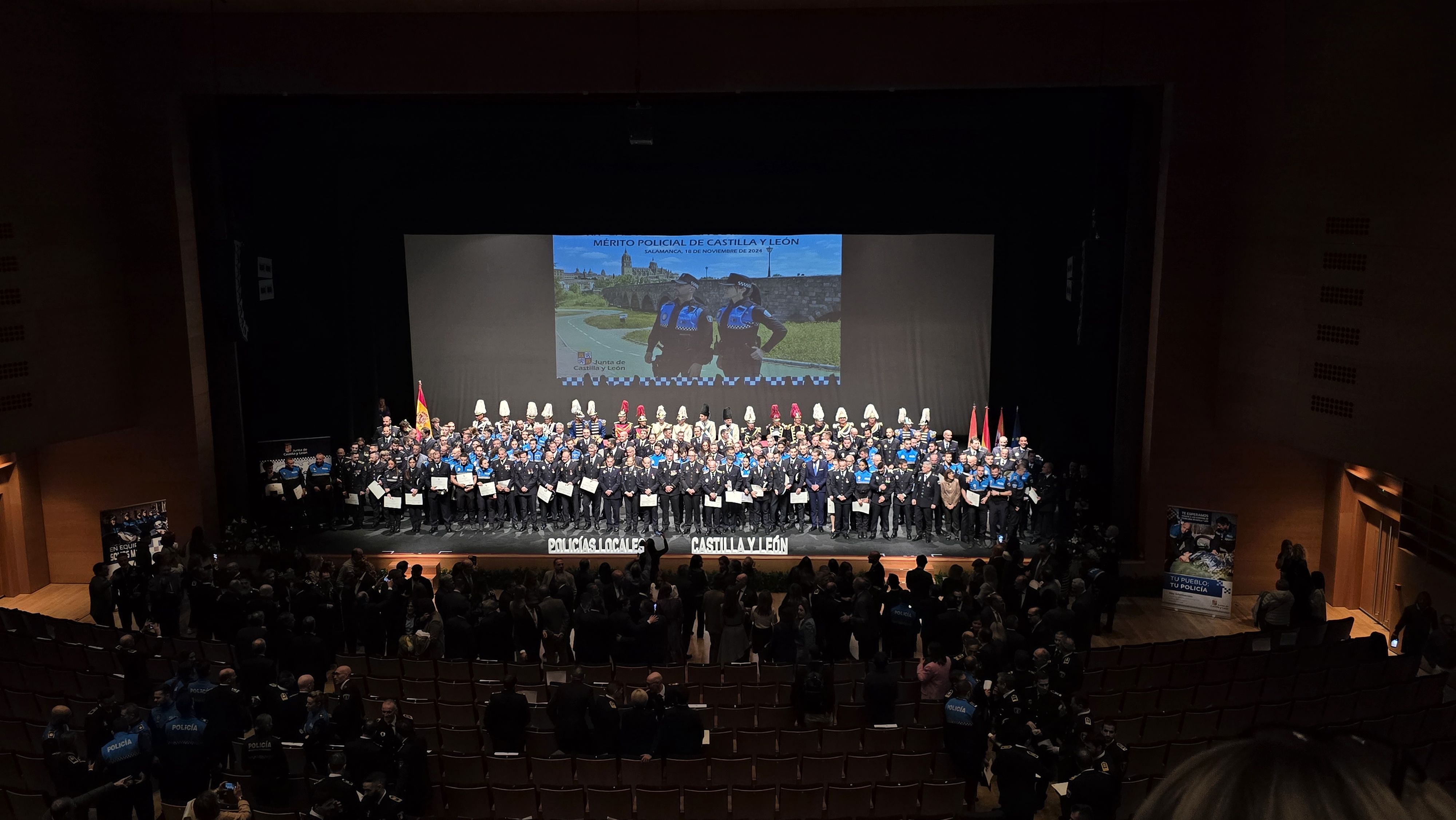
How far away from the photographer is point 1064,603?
12.0 metres

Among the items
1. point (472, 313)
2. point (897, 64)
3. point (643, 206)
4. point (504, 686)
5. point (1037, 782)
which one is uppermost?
point (897, 64)

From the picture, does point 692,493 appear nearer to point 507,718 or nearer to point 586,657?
point 586,657

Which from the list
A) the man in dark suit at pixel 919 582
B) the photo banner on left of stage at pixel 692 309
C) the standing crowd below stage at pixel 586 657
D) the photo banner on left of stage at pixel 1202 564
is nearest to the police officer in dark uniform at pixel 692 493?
the standing crowd below stage at pixel 586 657

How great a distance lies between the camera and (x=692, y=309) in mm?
21703

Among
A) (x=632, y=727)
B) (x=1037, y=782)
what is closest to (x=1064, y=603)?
(x=1037, y=782)

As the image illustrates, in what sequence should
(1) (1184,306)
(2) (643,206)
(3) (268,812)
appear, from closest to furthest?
(3) (268,812) → (1) (1184,306) → (2) (643,206)

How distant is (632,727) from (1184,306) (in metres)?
11.0

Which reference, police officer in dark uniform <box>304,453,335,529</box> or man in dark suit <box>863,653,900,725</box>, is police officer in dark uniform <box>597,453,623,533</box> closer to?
police officer in dark uniform <box>304,453,335,529</box>

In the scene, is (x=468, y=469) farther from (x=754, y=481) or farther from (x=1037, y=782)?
(x=1037, y=782)

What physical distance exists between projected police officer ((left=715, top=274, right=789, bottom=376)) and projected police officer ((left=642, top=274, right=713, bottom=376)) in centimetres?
27

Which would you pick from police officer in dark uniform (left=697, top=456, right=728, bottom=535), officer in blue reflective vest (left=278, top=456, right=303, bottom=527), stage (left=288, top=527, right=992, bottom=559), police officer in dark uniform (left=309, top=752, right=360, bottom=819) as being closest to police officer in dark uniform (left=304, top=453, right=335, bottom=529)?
officer in blue reflective vest (left=278, top=456, right=303, bottom=527)

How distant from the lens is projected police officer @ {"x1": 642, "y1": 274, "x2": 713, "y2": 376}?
71.3 feet

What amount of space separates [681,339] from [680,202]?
2.84 meters

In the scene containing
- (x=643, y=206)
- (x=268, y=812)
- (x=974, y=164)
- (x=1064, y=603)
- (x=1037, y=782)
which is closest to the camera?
(x=268, y=812)
